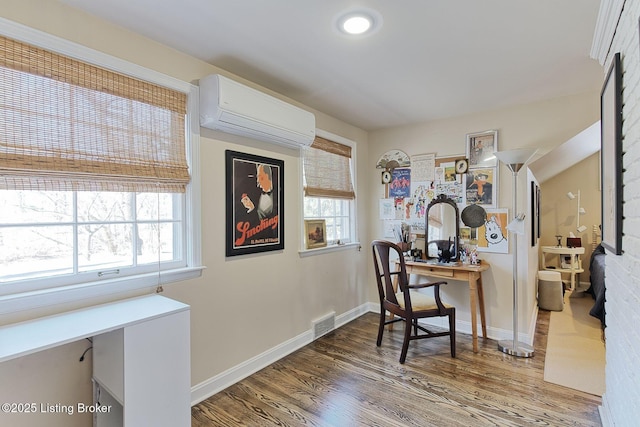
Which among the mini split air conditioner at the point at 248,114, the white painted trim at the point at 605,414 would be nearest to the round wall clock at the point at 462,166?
the mini split air conditioner at the point at 248,114

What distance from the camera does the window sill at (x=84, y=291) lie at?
1.45m

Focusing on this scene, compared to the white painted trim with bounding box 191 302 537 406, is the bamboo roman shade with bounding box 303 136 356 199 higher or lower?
higher

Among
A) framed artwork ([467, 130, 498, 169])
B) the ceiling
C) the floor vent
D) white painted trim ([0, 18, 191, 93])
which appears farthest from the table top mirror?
white painted trim ([0, 18, 191, 93])

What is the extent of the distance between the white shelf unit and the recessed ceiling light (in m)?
1.81

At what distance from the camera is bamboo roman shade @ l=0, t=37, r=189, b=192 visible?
1.45 metres

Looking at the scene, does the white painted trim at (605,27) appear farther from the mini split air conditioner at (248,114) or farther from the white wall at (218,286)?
the white wall at (218,286)

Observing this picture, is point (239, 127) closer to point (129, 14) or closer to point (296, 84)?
point (296, 84)

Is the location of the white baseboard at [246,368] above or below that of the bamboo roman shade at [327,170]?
below

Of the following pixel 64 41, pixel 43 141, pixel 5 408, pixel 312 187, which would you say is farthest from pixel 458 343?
pixel 64 41

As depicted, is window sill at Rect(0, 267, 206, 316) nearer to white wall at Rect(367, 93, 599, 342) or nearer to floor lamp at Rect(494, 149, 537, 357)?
floor lamp at Rect(494, 149, 537, 357)

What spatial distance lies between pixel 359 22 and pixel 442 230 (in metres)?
2.39

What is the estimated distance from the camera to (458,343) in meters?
3.07

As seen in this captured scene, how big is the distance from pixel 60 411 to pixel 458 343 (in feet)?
10.1

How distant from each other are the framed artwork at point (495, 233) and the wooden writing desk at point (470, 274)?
7.4 inches
